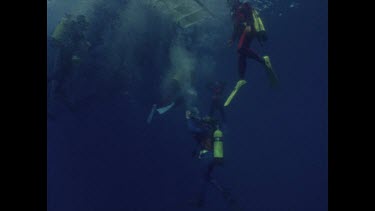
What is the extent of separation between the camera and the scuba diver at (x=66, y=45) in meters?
13.2

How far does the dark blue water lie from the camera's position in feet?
72.3

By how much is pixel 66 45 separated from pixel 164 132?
49.4 ft

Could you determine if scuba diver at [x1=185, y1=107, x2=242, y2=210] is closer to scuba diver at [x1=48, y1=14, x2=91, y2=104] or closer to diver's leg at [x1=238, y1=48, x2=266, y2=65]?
diver's leg at [x1=238, y1=48, x2=266, y2=65]

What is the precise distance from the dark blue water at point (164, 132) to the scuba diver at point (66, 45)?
3.19 m

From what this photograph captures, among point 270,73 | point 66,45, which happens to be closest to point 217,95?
point 270,73

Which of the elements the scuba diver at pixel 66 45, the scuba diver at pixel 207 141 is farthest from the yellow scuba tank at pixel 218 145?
the scuba diver at pixel 66 45

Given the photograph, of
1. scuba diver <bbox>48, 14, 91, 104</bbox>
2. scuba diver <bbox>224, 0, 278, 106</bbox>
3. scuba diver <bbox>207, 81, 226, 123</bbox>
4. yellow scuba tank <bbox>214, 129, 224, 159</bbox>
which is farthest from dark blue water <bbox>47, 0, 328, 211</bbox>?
scuba diver <bbox>224, 0, 278, 106</bbox>

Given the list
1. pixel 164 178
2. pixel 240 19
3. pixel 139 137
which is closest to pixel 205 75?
pixel 139 137

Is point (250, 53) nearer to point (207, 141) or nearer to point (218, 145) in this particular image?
point (218, 145)

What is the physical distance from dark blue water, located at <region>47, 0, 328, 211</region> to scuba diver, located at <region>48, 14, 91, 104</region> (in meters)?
3.19

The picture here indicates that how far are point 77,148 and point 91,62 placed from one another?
31.4ft

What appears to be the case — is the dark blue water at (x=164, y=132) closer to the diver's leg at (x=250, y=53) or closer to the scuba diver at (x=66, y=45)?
the scuba diver at (x=66, y=45)
